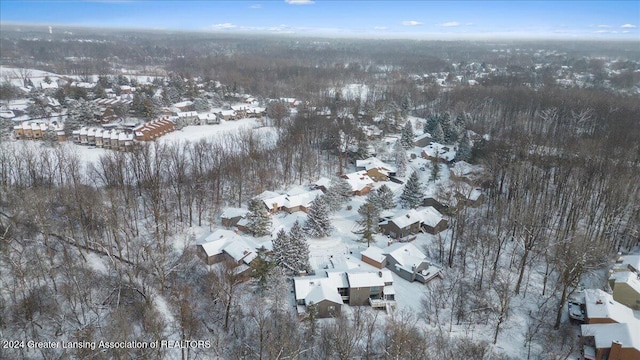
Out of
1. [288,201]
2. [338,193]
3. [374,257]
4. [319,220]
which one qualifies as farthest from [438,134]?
[374,257]

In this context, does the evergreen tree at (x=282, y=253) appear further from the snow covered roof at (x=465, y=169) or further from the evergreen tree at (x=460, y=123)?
the evergreen tree at (x=460, y=123)

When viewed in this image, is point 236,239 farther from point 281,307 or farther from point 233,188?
point 233,188

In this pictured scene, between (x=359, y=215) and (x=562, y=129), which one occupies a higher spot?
(x=562, y=129)

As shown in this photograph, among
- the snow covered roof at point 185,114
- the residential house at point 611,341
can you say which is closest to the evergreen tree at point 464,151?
the residential house at point 611,341

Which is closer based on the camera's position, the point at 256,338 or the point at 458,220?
the point at 256,338

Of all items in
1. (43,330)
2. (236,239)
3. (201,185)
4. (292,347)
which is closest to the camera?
(292,347)

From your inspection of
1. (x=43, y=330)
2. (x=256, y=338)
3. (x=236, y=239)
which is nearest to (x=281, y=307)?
(x=256, y=338)
